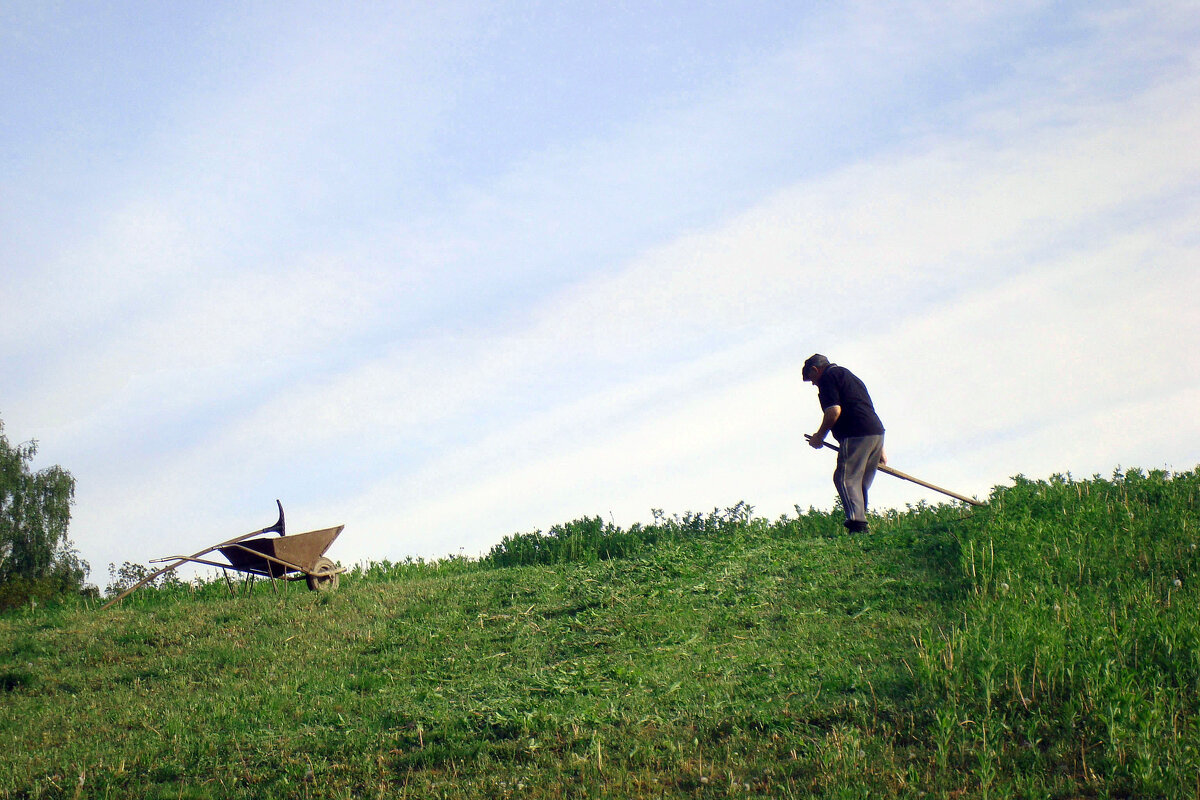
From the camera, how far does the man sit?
479 inches

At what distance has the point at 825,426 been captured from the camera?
1221cm

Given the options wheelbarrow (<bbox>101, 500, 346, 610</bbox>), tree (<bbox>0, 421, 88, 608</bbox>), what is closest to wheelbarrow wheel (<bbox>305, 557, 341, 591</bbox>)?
wheelbarrow (<bbox>101, 500, 346, 610</bbox>)

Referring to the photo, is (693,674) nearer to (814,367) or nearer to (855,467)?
(855,467)

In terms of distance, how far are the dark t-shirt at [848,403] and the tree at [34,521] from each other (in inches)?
1176

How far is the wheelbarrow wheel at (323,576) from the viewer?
13.1 m

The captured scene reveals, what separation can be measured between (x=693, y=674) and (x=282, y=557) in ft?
24.8

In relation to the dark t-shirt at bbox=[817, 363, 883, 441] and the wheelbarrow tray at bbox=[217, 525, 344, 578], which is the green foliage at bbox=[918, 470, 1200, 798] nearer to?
the dark t-shirt at bbox=[817, 363, 883, 441]

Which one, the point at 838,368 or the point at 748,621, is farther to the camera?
the point at 838,368

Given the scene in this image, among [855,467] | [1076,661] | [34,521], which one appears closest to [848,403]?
[855,467]

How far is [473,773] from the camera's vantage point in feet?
18.3

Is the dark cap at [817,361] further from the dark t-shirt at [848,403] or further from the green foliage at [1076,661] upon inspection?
the green foliage at [1076,661]

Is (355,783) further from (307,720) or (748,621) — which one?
(748,621)

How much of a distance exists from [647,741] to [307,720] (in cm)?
290

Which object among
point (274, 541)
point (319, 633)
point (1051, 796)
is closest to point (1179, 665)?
point (1051, 796)
